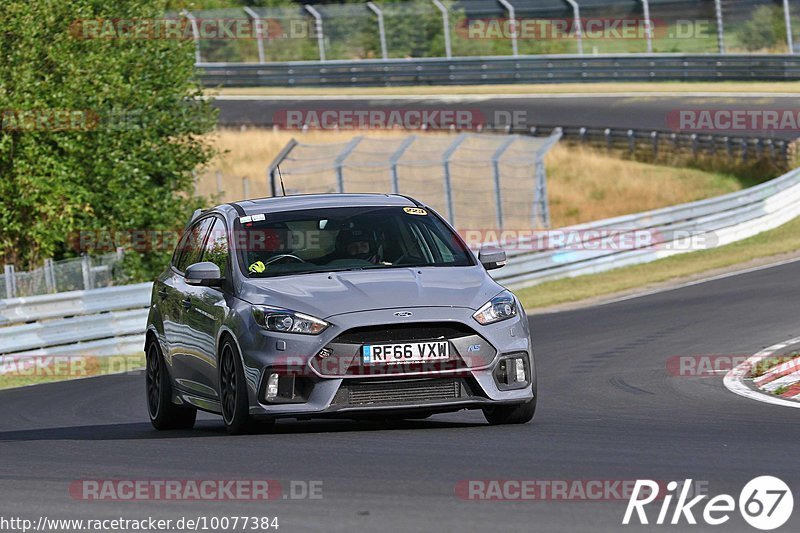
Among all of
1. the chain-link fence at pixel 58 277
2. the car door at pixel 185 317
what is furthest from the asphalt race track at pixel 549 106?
the car door at pixel 185 317

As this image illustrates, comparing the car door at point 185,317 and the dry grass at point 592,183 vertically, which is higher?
the car door at point 185,317

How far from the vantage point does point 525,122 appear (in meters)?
46.2

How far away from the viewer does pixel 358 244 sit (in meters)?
10.3

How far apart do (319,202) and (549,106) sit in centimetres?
3958

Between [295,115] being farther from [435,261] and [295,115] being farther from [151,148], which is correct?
[435,261]

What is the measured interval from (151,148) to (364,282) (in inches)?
759

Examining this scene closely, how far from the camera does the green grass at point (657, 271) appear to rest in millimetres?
24719

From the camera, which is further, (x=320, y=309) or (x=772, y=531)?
(x=320, y=309)

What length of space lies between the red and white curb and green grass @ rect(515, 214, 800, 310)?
9.82 metres

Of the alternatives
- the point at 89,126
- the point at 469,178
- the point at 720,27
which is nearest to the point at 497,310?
the point at 89,126

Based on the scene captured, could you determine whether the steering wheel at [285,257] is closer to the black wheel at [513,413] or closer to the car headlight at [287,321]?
the car headlight at [287,321]

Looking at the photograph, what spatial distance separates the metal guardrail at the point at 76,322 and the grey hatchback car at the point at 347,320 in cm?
877

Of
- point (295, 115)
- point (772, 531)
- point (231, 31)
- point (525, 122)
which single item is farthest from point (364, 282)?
point (231, 31)

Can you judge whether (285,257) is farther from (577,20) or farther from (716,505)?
(577,20)
